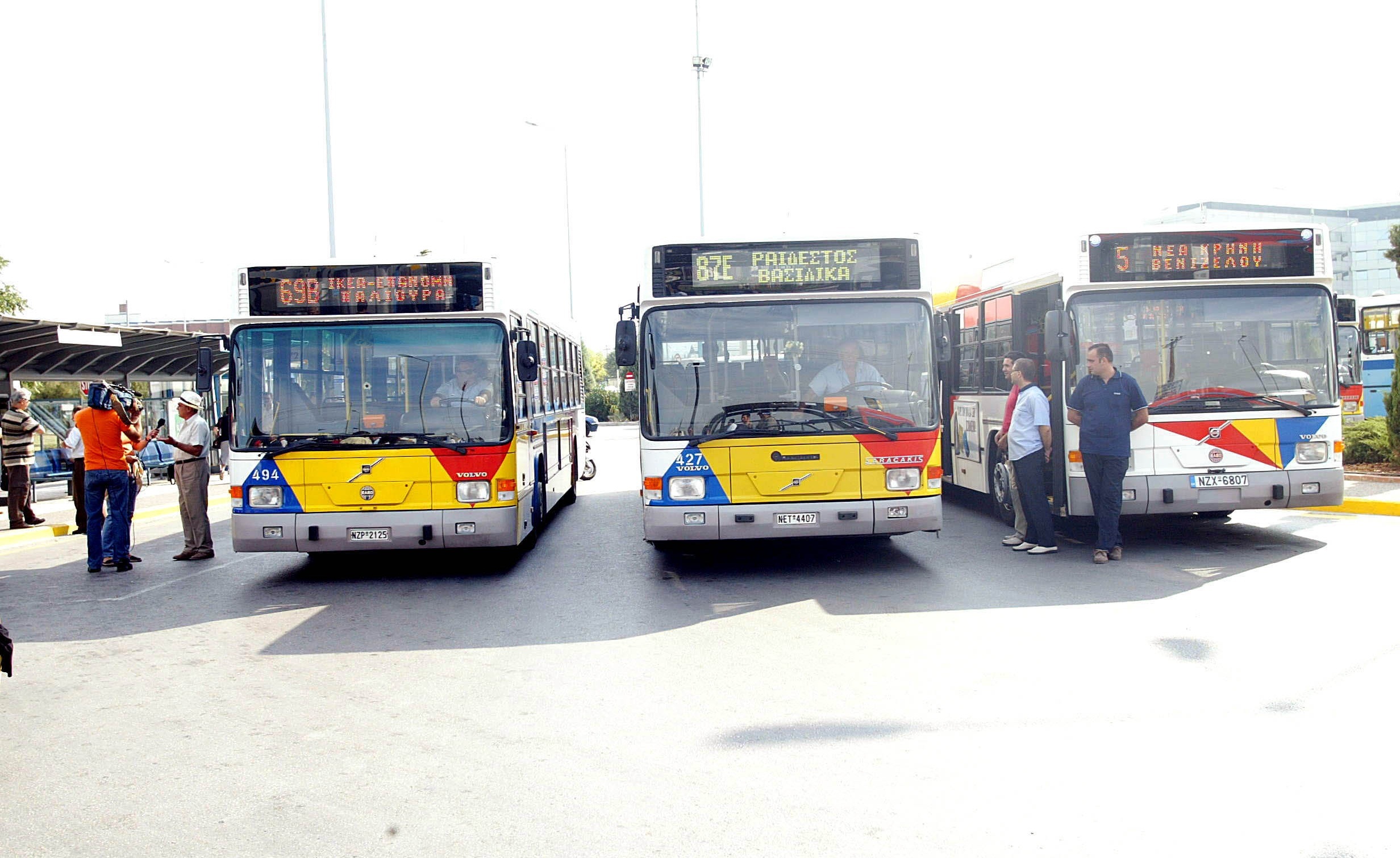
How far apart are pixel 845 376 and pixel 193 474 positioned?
7097 mm

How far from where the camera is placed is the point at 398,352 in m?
10.2

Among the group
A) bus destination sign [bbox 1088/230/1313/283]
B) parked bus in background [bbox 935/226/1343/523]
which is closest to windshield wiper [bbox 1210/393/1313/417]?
parked bus in background [bbox 935/226/1343/523]

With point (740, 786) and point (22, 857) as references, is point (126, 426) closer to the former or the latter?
point (22, 857)

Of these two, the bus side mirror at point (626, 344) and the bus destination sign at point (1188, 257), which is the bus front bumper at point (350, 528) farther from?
the bus destination sign at point (1188, 257)

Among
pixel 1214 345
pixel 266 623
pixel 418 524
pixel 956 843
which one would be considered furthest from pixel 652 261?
pixel 956 843

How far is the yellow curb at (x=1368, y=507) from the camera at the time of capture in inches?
498

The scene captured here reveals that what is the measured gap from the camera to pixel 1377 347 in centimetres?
2784

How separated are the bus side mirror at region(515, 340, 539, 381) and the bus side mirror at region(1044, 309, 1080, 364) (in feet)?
15.8

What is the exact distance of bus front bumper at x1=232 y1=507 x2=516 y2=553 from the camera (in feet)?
32.8

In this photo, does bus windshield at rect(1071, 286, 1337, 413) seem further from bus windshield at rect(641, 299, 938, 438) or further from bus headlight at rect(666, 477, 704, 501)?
bus headlight at rect(666, 477, 704, 501)

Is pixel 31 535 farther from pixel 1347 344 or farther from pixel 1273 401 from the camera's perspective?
pixel 1347 344

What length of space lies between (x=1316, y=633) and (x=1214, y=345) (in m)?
4.26

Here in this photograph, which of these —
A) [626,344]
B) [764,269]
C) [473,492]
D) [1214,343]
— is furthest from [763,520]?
[1214,343]

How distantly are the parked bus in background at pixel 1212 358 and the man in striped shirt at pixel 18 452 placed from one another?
12.9m
